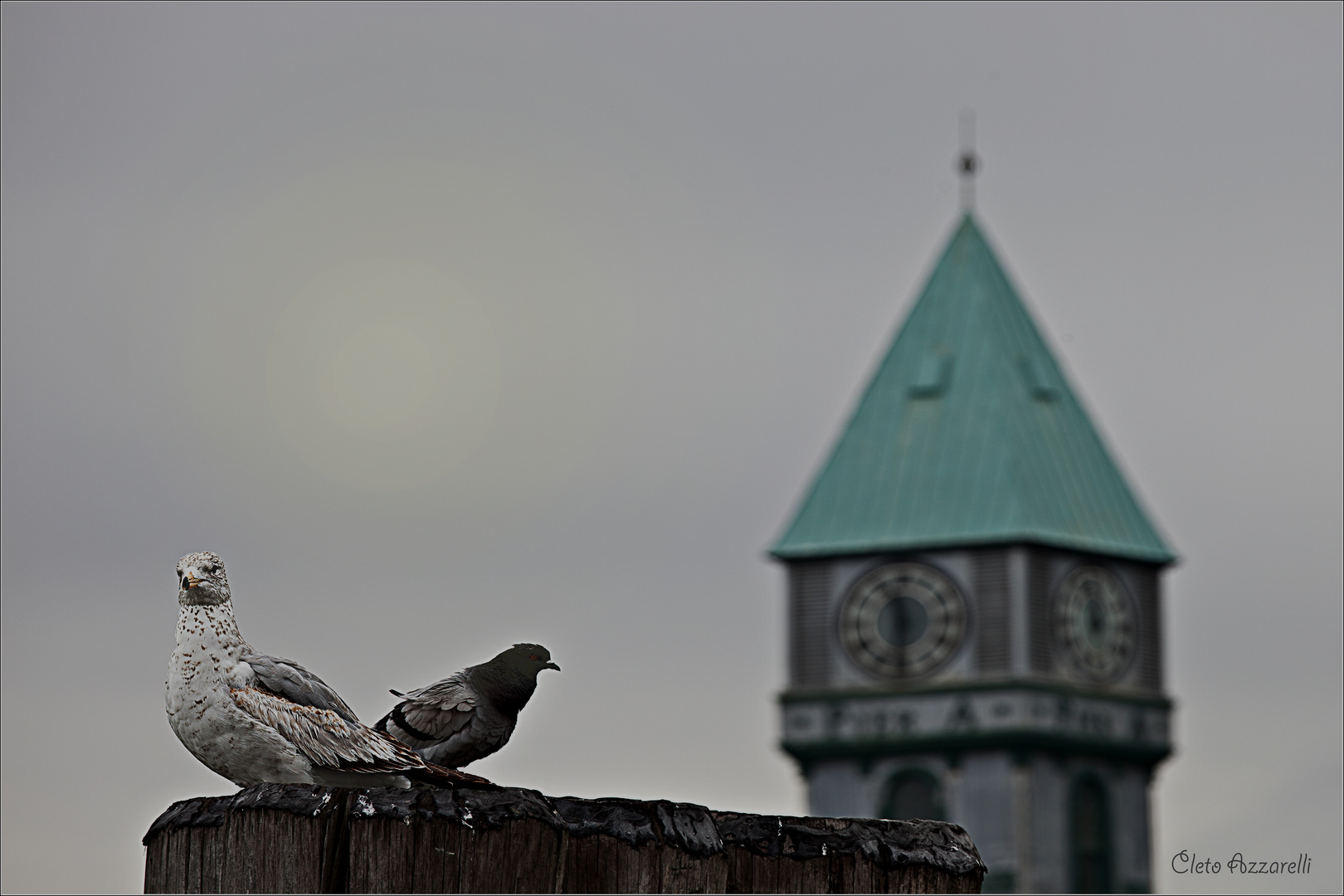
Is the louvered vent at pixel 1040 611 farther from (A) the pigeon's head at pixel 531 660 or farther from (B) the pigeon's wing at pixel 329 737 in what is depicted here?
(B) the pigeon's wing at pixel 329 737

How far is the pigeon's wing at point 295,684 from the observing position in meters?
5.98

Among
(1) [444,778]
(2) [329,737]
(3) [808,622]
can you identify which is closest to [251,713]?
(2) [329,737]

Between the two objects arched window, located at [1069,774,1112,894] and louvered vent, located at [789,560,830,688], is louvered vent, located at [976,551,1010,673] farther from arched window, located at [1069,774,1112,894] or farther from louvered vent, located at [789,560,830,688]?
arched window, located at [1069,774,1112,894]

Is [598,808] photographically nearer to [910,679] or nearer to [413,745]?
[413,745]

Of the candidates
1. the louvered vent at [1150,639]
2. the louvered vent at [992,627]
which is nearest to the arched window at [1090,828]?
the louvered vent at [1150,639]

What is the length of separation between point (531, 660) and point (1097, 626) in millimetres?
73171

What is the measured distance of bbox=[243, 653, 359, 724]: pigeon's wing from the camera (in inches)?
→ 236

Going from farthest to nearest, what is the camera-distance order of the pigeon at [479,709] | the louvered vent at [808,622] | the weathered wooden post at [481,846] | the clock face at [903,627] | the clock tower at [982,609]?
the louvered vent at [808,622]
the clock face at [903,627]
the clock tower at [982,609]
the pigeon at [479,709]
the weathered wooden post at [481,846]

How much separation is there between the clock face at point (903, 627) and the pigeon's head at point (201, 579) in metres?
70.9

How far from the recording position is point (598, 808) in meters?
5.29

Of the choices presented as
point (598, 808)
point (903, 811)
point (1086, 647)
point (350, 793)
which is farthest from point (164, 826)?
point (1086, 647)

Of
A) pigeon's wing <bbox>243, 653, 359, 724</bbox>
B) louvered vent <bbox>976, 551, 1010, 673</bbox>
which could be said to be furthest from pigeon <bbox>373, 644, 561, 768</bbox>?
louvered vent <bbox>976, 551, 1010, 673</bbox>

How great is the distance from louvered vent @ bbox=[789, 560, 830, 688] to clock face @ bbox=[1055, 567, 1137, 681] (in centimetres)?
520

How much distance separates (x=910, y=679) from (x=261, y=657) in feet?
235
